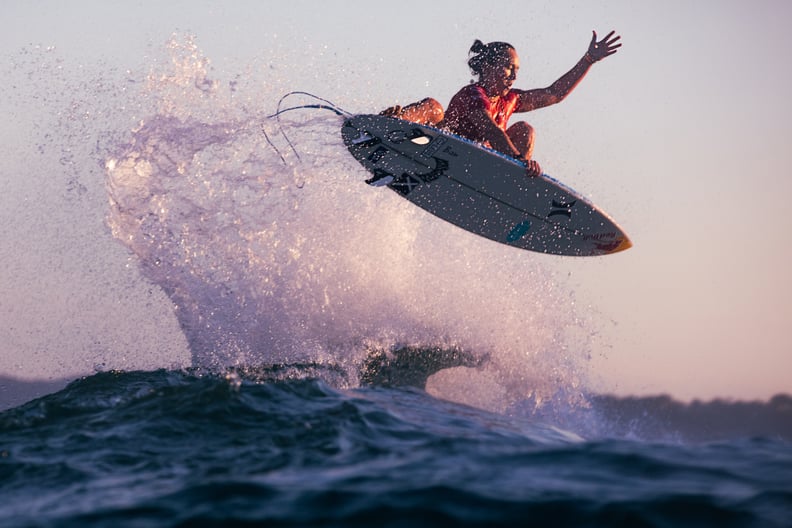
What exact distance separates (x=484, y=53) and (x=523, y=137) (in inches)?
51.2

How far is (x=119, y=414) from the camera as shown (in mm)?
6375

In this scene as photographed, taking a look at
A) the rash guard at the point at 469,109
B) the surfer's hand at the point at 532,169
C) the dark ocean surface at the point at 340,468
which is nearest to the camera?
the dark ocean surface at the point at 340,468

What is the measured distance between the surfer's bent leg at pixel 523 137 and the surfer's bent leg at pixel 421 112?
3.45 feet

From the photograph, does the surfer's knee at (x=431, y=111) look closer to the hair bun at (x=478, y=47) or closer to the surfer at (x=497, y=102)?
the surfer at (x=497, y=102)

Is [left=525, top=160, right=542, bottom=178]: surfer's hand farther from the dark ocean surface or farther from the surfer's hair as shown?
the dark ocean surface

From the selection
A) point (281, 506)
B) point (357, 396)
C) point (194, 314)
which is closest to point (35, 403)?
point (357, 396)

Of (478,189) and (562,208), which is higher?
(478,189)

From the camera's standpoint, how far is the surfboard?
9.67 meters

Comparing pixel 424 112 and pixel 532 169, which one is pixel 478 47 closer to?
pixel 424 112

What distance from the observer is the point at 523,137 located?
33.5 feet

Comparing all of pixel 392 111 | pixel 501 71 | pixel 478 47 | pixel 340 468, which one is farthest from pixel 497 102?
pixel 340 468

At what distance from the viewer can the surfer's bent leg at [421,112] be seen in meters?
9.73

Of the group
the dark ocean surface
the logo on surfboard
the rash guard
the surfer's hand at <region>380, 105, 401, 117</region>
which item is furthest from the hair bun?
the dark ocean surface

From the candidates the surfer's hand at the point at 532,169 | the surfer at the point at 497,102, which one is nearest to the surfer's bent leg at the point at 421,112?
the surfer at the point at 497,102
